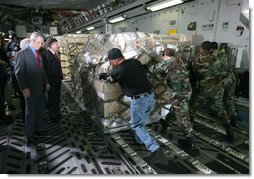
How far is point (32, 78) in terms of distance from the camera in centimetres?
299

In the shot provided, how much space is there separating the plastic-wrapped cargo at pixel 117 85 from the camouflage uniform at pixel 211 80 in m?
0.56

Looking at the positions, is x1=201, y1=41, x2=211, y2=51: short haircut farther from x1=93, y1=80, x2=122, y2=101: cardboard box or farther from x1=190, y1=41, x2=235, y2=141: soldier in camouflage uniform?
x1=93, y1=80, x2=122, y2=101: cardboard box

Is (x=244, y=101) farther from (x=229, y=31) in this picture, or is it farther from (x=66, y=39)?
(x=66, y=39)

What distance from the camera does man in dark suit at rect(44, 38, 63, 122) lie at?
3779 millimetres

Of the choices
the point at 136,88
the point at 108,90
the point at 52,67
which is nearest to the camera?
the point at 136,88

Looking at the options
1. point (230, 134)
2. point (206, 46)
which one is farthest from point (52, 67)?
point (230, 134)

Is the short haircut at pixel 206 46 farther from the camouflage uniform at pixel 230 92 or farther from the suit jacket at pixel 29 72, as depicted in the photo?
the suit jacket at pixel 29 72

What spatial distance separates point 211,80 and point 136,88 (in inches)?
54.4

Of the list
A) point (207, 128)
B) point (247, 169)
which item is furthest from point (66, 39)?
point (247, 169)

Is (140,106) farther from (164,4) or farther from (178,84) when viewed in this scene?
(164,4)

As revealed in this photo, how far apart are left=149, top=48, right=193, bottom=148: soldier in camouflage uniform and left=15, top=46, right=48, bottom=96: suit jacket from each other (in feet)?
5.66

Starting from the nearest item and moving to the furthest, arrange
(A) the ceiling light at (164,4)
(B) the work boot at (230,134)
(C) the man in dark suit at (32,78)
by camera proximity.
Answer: (C) the man in dark suit at (32,78)
(B) the work boot at (230,134)
(A) the ceiling light at (164,4)

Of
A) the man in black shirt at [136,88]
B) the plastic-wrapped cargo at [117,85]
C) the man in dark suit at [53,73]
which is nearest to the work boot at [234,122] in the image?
the plastic-wrapped cargo at [117,85]

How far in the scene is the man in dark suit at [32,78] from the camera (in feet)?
9.45
